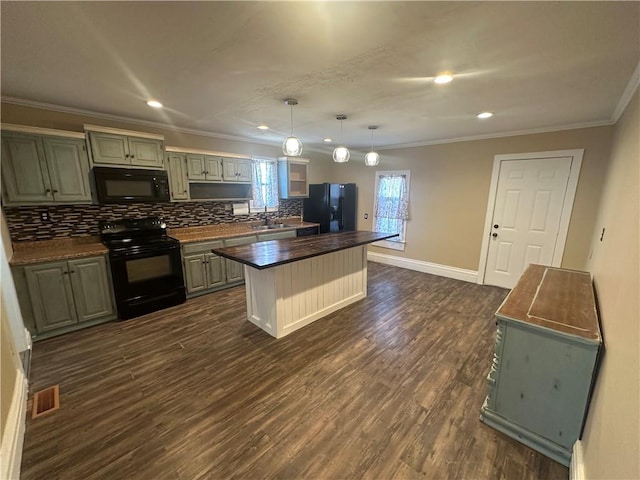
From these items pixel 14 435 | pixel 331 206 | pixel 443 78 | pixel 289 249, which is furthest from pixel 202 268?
pixel 443 78

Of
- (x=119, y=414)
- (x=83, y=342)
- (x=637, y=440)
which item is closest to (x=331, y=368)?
(x=119, y=414)

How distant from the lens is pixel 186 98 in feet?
8.45

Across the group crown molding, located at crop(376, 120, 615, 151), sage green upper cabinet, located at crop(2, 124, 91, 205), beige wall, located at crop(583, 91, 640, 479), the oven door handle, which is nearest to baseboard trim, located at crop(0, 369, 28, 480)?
the oven door handle

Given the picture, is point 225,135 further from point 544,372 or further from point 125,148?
point 544,372

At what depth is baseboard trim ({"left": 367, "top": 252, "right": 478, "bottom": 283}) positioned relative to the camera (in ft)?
15.0

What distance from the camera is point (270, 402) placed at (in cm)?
198

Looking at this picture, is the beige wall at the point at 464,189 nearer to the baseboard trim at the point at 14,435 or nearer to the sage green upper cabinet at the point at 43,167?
the sage green upper cabinet at the point at 43,167

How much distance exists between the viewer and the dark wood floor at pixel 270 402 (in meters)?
1.53

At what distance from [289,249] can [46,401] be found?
7.37ft

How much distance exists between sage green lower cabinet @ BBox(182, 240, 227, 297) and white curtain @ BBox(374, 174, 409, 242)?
3344mm

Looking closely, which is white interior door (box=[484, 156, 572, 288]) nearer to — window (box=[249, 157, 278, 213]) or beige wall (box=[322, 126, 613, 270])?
beige wall (box=[322, 126, 613, 270])

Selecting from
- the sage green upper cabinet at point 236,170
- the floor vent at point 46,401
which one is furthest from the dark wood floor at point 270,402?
the sage green upper cabinet at point 236,170

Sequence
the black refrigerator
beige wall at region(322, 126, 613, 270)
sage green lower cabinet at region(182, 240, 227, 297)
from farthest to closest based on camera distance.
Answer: the black refrigerator < sage green lower cabinet at region(182, 240, 227, 297) < beige wall at region(322, 126, 613, 270)

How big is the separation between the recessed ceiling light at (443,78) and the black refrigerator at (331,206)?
3339mm
